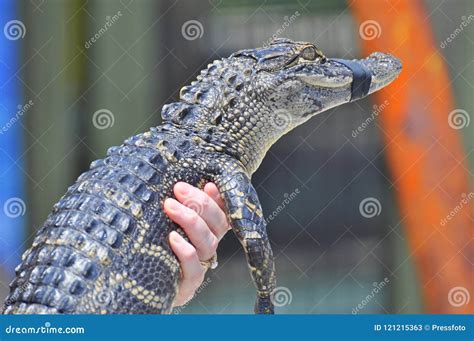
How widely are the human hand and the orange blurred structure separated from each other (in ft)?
5.86

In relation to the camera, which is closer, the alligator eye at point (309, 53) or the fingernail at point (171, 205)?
the fingernail at point (171, 205)

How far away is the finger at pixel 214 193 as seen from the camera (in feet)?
4.38

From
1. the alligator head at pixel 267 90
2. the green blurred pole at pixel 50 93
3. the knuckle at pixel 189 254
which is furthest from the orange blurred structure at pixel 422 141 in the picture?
the knuckle at pixel 189 254

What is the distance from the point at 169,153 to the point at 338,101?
48 centimetres

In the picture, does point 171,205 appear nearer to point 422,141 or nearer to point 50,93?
point 50,93

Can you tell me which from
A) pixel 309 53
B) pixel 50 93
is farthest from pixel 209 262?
pixel 50 93

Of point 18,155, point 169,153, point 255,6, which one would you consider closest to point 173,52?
point 255,6

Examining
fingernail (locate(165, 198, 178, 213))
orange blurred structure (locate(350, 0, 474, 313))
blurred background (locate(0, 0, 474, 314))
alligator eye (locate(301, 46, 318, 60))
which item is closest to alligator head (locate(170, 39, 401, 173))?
alligator eye (locate(301, 46, 318, 60))

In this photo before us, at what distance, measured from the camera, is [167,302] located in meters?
1.25

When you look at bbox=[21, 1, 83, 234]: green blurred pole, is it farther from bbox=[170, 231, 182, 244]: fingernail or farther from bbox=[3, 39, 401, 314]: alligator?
bbox=[170, 231, 182, 244]: fingernail

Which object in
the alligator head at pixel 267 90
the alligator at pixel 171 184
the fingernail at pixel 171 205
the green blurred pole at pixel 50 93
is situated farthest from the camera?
the green blurred pole at pixel 50 93

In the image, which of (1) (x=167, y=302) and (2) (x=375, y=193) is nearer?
(1) (x=167, y=302)

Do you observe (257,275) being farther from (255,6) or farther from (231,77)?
(255,6)

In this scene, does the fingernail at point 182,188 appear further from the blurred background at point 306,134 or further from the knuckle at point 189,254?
the blurred background at point 306,134
